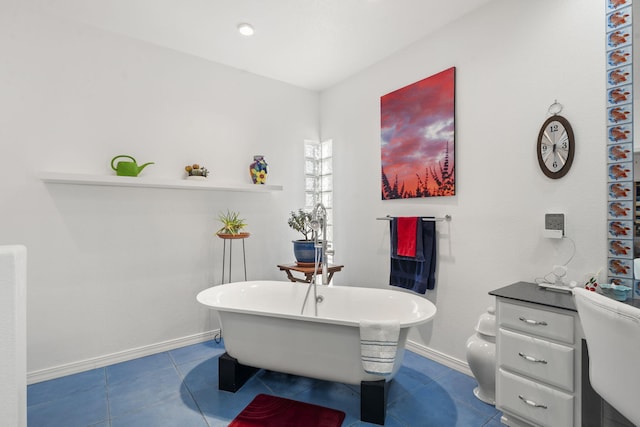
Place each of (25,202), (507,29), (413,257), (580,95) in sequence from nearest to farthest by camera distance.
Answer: (580,95)
(507,29)
(25,202)
(413,257)

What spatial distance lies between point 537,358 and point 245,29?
300 centimetres

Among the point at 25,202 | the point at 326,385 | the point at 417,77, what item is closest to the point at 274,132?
the point at 417,77

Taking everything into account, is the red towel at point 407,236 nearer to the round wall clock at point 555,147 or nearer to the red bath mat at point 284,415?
the round wall clock at point 555,147

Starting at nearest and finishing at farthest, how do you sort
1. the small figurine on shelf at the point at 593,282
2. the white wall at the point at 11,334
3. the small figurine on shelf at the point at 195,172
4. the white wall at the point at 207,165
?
1. the white wall at the point at 11,334
2. the small figurine on shelf at the point at 593,282
3. the white wall at the point at 207,165
4. the small figurine on shelf at the point at 195,172

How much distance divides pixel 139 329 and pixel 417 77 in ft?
10.7

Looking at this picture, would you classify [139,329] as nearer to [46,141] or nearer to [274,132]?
[46,141]

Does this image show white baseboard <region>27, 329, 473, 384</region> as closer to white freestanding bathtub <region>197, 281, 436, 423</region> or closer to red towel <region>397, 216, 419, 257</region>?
white freestanding bathtub <region>197, 281, 436, 423</region>

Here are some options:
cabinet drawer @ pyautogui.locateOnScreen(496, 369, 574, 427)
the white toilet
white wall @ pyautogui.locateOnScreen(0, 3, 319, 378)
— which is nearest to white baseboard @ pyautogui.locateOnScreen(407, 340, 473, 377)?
the white toilet

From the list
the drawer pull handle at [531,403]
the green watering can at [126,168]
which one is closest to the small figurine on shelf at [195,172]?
the green watering can at [126,168]

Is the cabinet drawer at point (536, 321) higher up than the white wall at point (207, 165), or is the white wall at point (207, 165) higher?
the white wall at point (207, 165)

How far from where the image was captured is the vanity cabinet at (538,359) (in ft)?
5.09

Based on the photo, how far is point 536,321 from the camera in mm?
1674

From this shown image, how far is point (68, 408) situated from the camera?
6.66ft

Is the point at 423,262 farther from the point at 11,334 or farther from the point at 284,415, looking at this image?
the point at 11,334
